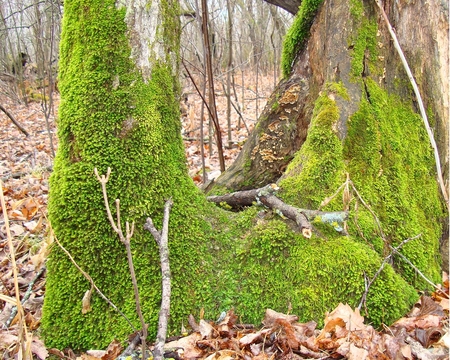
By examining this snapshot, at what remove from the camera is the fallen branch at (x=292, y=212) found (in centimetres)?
198

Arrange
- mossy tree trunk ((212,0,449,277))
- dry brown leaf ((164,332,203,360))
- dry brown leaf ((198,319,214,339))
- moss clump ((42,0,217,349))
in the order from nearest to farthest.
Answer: dry brown leaf ((164,332,203,360)) < dry brown leaf ((198,319,214,339)) < moss clump ((42,0,217,349)) < mossy tree trunk ((212,0,449,277))

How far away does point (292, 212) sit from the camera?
212 cm

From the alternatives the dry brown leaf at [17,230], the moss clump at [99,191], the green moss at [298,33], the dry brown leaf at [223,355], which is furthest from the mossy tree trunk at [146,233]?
the dry brown leaf at [17,230]

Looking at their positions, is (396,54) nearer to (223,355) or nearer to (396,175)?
(396,175)

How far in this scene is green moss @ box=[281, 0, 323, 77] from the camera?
9.76 ft

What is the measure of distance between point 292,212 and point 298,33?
1774mm

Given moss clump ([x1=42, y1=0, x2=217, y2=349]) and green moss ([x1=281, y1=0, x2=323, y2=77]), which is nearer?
moss clump ([x1=42, y1=0, x2=217, y2=349])

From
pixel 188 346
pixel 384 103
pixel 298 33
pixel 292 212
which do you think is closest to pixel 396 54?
pixel 384 103

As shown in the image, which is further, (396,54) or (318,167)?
(396,54)

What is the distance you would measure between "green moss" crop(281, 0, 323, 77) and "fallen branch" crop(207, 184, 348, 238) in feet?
4.58

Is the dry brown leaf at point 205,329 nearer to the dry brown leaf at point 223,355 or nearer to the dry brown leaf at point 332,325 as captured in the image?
the dry brown leaf at point 223,355

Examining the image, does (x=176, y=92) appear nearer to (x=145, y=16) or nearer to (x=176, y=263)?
(x=145, y=16)

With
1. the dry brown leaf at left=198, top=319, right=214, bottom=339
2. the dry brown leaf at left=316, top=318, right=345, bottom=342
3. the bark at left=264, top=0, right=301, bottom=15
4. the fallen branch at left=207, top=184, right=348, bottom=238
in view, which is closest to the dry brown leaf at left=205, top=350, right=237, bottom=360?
the dry brown leaf at left=198, top=319, right=214, bottom=339

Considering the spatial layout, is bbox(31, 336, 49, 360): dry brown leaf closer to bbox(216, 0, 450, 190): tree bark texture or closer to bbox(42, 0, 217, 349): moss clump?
bbox(42, 0, 217, 349): moss clump
